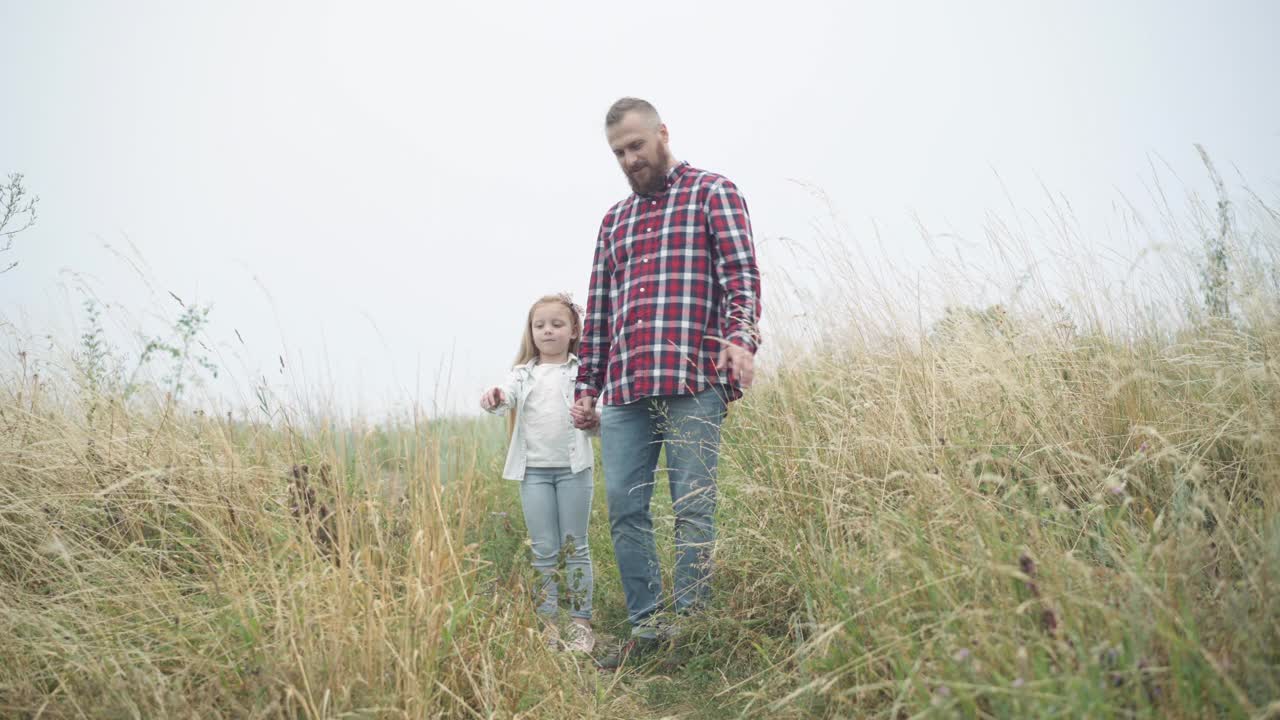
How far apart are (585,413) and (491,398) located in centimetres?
40

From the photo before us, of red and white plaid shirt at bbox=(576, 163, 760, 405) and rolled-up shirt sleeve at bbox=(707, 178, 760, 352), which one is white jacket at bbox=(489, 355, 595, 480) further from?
rolled-up shirt sleeve at bbox=(707, 178, 760, 352)

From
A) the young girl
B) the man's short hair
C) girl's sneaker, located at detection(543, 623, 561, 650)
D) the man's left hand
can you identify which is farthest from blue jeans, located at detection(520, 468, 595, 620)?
the man's short hair

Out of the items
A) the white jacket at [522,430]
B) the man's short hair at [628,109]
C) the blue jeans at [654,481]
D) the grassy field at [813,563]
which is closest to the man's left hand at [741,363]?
the blue jeans at [654,481]

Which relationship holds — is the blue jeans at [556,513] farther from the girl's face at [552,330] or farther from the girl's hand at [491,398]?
the girl's face at [552,330]

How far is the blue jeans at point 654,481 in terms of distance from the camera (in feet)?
9.23

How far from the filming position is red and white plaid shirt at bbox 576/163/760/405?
2.82 meters

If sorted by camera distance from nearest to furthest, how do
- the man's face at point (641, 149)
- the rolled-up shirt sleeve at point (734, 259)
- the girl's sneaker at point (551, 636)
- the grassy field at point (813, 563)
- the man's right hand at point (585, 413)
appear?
the grassy field at point (813, 563) < the girl's sneaker at point (551, 636) < the rolled-up shirt sleeve at point (734, 259) < the man's face at point (641, 149) < the man's right hand at point (585, 413)

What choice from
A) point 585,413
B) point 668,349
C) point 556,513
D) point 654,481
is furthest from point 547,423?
point 668,349

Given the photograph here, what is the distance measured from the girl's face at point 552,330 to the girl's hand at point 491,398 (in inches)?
14.2

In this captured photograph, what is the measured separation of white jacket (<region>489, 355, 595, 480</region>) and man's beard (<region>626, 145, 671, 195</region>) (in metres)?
0.86

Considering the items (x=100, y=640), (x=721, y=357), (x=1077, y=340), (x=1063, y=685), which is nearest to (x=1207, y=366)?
(x=1077, y=340)

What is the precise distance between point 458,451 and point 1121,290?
297 centimetres

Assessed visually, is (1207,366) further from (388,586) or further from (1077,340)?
(388,586)

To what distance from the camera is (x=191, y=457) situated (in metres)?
3.22
